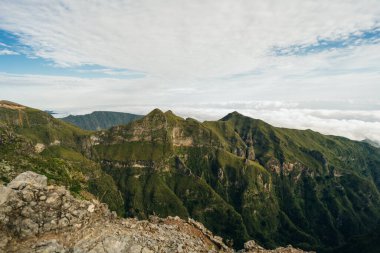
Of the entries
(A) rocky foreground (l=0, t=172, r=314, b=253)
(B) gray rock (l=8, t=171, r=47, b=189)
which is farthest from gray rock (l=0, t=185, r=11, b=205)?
(B) gray rock (l=8, t=171, r=47, b=189)

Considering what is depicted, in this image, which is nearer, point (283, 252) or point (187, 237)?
point (187, 237)

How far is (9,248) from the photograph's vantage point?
27859 mm

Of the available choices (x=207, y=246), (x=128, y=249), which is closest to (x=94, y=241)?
(x=128, y=249)

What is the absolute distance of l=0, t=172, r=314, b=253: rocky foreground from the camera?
2867cm

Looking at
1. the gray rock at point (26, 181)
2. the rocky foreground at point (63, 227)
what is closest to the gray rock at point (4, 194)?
the rocky foreground at point (63, 227)

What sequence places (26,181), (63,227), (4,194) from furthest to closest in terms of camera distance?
(26,181)
(63,227)
(4,194)

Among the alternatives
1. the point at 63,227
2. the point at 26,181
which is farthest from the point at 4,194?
the point at 63,227

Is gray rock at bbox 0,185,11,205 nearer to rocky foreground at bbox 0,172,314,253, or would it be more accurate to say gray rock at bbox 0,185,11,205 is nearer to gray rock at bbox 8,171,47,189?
rocky foreground at bbox 0,172,314,253

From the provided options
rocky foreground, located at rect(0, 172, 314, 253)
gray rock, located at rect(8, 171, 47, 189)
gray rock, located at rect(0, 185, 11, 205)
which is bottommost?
rocky foreground, located at rect(0, 172, 314, 253)

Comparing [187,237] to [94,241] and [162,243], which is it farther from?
[94,241]

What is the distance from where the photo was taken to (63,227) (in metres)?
30.2

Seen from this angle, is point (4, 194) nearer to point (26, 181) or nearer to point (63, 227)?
point (26, 181)

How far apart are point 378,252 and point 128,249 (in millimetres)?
225911

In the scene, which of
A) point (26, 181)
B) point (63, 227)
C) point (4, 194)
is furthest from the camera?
point (26, 181)
